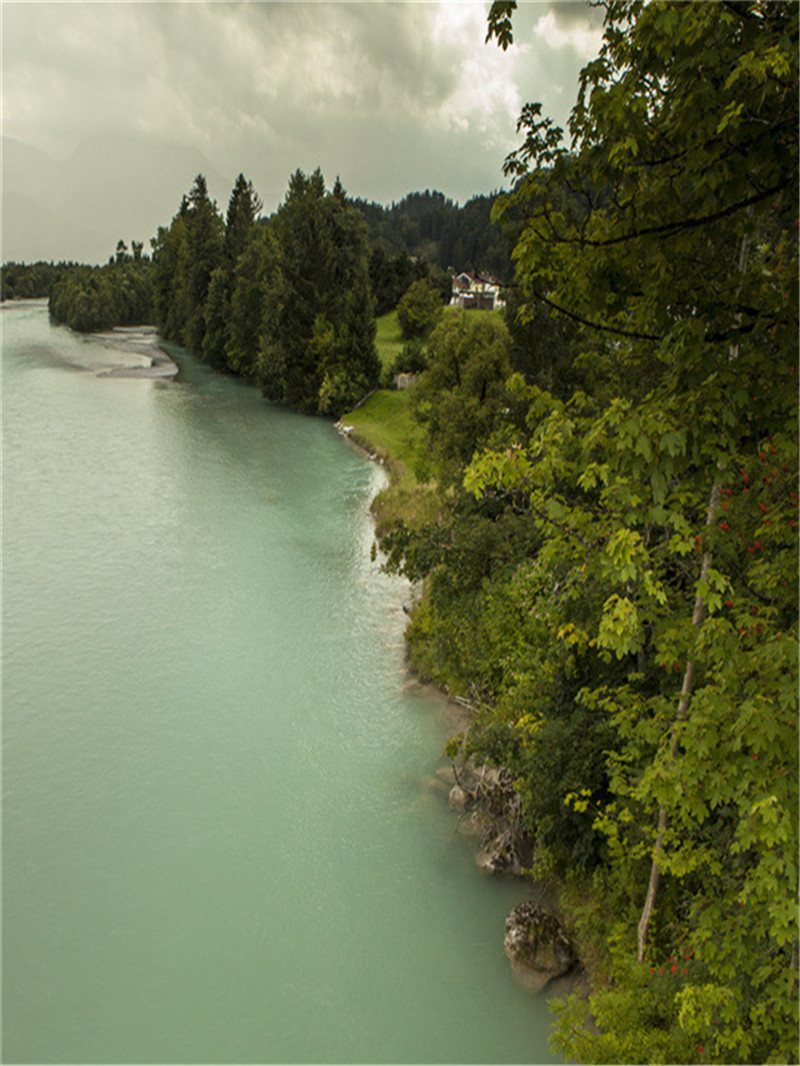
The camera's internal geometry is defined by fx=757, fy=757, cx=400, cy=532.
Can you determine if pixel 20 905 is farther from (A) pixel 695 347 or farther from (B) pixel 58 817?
(A) pixel 695 347

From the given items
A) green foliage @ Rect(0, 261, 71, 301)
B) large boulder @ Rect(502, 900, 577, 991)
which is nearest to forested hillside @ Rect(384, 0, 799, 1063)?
large boulder @ Rect(502, 900, 577, 991)

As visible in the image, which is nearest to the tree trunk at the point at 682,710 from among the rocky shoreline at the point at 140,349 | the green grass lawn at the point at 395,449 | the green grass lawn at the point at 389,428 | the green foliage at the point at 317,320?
the green grass lawn at the point at 395,449

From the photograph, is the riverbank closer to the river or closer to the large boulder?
the large boulder

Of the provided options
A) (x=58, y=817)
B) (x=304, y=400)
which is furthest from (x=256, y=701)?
(x=304, y=400)

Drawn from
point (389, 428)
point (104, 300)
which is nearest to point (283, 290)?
point (389, 428)

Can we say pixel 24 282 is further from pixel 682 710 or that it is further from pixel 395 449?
pixel 682 710

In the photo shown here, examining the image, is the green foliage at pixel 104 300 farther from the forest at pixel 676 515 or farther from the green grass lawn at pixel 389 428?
the forest at pixel 676 515
